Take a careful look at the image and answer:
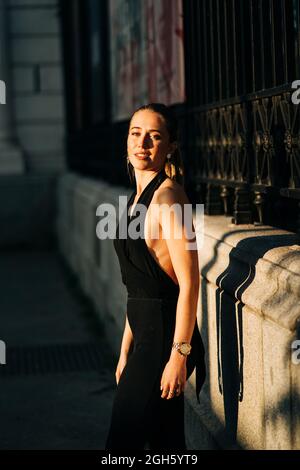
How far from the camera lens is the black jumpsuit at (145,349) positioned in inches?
169

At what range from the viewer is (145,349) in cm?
434

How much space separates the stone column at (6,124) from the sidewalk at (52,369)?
551 centimetres

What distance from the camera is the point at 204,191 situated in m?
7.54

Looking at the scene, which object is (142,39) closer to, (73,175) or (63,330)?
(63,330)

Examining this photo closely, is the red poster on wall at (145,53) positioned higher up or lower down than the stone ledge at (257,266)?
higher up

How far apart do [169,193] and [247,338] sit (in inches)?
31.4

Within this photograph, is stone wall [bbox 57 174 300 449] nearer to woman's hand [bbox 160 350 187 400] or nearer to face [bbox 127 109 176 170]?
woman's hand [bbox 160 350 187 400]

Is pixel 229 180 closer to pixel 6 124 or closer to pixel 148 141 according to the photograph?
pixel 148 141

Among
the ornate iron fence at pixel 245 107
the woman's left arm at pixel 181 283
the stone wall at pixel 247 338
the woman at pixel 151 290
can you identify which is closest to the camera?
the stone wall at pixel 247 338

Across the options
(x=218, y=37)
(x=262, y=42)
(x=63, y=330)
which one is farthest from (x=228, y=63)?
(x=63, y=330)

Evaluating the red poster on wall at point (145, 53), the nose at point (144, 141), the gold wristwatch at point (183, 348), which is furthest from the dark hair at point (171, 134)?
the red poster on wall at point (145, 53)

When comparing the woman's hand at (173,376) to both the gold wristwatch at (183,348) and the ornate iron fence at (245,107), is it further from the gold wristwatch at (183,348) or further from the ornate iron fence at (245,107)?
the ornate iron fence at (245,107)

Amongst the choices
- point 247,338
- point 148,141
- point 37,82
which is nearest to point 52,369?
point 247,338

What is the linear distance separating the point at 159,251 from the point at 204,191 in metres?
3.28
